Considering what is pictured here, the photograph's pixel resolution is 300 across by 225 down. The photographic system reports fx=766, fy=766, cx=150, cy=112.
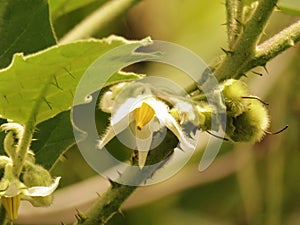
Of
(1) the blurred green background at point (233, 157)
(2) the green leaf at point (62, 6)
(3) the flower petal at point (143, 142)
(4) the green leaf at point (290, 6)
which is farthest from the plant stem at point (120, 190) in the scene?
(1) the blurred green background at point (233, 157)

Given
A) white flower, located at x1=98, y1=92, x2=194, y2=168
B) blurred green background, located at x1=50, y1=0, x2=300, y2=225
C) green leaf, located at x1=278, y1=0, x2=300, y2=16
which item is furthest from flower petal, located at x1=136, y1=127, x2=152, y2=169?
blurred green background, located at x1=50, y1=0, x2=300, y2=225

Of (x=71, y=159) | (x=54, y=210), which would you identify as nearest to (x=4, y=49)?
(x=54, y=210)

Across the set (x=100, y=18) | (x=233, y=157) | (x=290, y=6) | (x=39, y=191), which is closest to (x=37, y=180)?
(x=39, y=191)

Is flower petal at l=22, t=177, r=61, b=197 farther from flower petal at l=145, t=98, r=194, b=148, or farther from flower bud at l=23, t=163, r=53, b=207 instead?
flower petal at l=145, t=98, r=194, b=148

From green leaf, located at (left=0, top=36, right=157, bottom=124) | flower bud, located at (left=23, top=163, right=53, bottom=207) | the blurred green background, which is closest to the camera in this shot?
green leaf, located at (left=0, top=36, right=157, bottom=124)

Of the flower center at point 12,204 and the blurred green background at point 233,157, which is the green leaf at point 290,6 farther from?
the blurred green background at point 233,157

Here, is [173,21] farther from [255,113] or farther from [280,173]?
[255,113]
